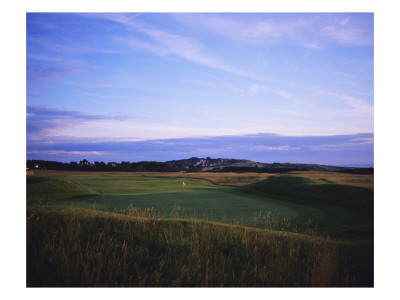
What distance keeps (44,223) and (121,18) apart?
4.65m

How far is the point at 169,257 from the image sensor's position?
3.44m

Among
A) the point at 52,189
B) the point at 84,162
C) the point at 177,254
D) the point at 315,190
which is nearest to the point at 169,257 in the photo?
the point at 177,254

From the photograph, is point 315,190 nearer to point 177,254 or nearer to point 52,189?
point 177,254

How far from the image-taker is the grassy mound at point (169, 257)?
3.15m

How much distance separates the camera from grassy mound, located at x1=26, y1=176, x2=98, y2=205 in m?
8.40

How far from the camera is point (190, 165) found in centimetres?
2506

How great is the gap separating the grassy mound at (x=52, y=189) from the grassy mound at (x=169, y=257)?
4.79 metres

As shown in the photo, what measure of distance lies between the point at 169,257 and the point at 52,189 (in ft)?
24.8

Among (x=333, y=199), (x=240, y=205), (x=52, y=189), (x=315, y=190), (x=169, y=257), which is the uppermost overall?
(x=52, y=189)

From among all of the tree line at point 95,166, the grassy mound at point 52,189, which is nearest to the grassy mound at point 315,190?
the tree line at point 95,166
